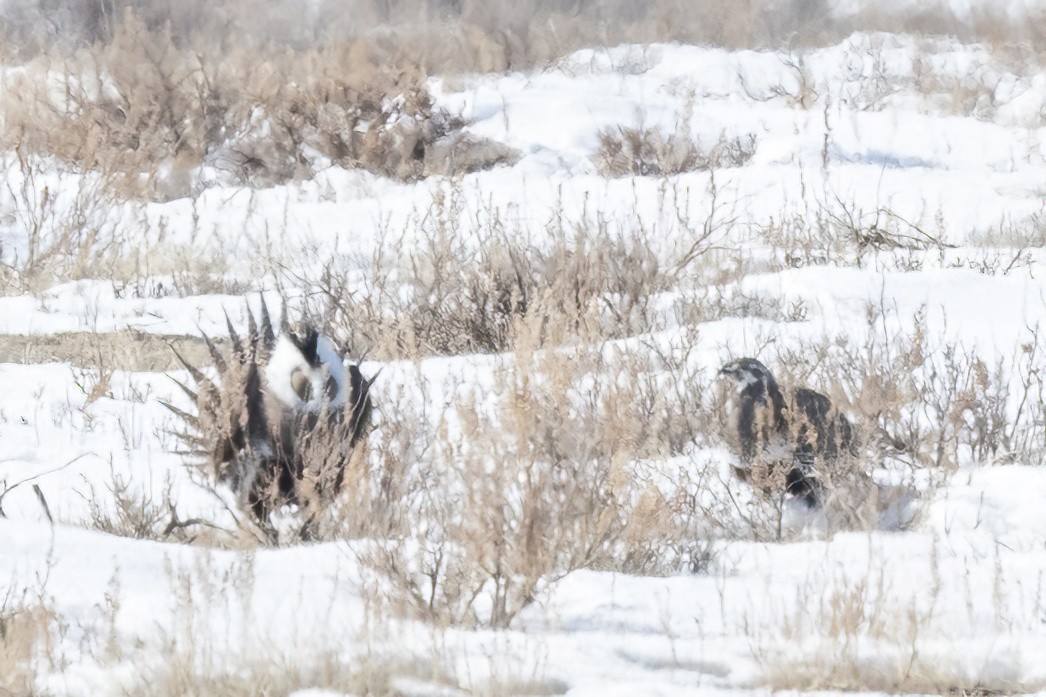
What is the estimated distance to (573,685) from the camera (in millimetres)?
2459

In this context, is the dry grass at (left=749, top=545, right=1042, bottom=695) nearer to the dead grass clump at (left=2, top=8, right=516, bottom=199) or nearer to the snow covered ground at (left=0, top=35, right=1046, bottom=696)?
the snow covered ground at (left=0, top=35, right=1046, bottom=696)

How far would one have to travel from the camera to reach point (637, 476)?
3812 mm

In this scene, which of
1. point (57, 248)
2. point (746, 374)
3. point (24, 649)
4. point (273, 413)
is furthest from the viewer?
point (57, 248)

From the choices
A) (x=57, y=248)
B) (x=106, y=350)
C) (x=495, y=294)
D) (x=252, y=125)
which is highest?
(x=252, y=125)

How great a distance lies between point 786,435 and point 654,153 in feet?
25.6

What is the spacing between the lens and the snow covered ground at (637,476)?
2473mm

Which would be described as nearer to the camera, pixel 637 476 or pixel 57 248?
pixel 637 476

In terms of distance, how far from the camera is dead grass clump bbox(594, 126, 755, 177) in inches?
428

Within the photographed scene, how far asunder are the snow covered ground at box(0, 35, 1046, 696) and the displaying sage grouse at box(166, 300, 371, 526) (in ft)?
0.73

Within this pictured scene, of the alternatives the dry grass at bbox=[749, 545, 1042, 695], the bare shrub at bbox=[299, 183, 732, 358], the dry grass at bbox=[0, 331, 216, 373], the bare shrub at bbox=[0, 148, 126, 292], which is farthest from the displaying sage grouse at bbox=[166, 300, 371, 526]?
the bare shrub at bbox=[0, 148, 126, 292]

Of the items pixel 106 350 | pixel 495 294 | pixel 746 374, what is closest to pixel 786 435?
pixel 746 374

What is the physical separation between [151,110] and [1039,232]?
879 centimetres

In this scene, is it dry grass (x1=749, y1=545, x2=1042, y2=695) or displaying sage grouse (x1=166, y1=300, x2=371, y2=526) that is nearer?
dry grass (x1=749, y1=545, x2=1042, y2=695)

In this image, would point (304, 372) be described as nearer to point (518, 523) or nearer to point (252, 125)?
point (518, 523)
